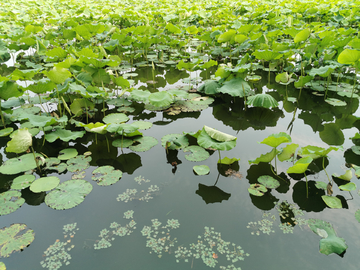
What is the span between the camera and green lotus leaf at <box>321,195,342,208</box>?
1.95 meters

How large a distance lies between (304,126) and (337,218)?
1610 mm

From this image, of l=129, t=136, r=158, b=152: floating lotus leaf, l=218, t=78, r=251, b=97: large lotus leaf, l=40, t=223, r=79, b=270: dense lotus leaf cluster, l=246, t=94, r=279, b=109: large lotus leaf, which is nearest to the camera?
l=40, t=223, r=79, b=270: dense lotus leaf cluster

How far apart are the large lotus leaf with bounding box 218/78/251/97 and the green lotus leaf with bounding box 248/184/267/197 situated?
168 centimetres

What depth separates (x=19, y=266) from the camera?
5.07 feet

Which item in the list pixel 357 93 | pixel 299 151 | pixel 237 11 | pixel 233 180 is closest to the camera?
pixel 233 180

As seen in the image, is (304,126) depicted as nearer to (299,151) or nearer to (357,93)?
(299,151)

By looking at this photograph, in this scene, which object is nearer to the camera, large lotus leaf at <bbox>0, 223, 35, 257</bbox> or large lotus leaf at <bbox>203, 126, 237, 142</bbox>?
large lotus leaf at <bbox>0, 223, 35, 257</bbox>

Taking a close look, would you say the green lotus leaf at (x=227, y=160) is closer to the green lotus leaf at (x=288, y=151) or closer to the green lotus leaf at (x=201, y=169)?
the green lotus leaf at (x=201, y=169)

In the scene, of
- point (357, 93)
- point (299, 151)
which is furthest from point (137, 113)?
point (357, 93)

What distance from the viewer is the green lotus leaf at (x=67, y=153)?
8.35 ft

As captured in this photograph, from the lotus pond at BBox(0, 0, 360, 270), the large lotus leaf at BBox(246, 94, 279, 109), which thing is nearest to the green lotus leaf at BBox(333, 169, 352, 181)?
the lotus pond at BBox(0, 0, 360, 270)

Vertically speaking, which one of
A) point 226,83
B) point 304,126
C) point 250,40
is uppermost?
point 250,40

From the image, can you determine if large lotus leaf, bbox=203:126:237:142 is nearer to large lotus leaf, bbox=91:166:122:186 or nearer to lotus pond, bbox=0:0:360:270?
lotus pond, bbox=0:0:360:270

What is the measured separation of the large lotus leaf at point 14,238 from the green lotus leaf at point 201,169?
4.60 ft
